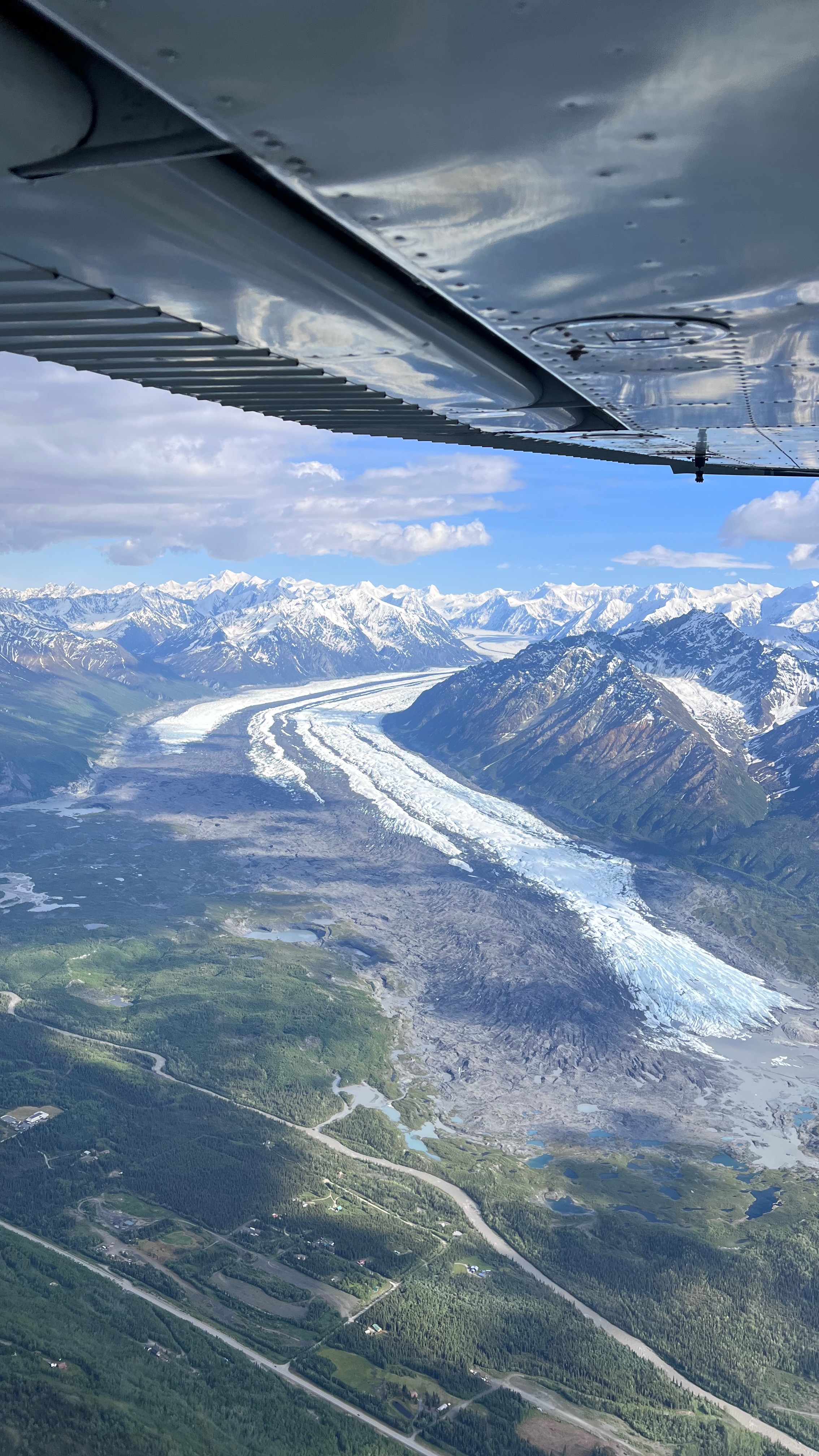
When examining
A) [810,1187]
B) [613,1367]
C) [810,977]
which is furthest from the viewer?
[810,977]

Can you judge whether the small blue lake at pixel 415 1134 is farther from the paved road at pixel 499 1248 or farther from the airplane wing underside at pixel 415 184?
the airplane wing underside at pixel 415 184

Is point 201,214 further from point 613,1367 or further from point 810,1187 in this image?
point 810,1187

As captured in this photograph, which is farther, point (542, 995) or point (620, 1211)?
point (542, 995)

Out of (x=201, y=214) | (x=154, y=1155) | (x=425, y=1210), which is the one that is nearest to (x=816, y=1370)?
(x=425, y=1210)

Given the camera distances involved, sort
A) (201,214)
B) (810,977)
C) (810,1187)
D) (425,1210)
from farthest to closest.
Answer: (810,977)
(810,1187)
(425,1210)
(201,214)

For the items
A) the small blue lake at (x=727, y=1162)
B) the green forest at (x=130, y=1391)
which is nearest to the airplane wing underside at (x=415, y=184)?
the green forest at (x=130, y=1391)

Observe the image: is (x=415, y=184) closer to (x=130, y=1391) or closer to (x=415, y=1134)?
(x=130, y=1391)

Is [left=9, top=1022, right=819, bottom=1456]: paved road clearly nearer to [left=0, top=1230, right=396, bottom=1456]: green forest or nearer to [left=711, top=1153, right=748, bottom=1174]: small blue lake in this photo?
[left=0, top=1230, right=396, bottom=1456]: green forest

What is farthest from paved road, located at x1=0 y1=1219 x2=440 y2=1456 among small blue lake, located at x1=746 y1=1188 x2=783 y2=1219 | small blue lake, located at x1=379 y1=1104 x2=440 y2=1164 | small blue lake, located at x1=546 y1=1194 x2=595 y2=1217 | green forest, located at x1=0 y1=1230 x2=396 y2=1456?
small blue lake, located at x1=746 y1=1188 x2=783 y2=1219

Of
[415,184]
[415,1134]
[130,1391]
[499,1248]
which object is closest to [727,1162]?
[499,1248]
